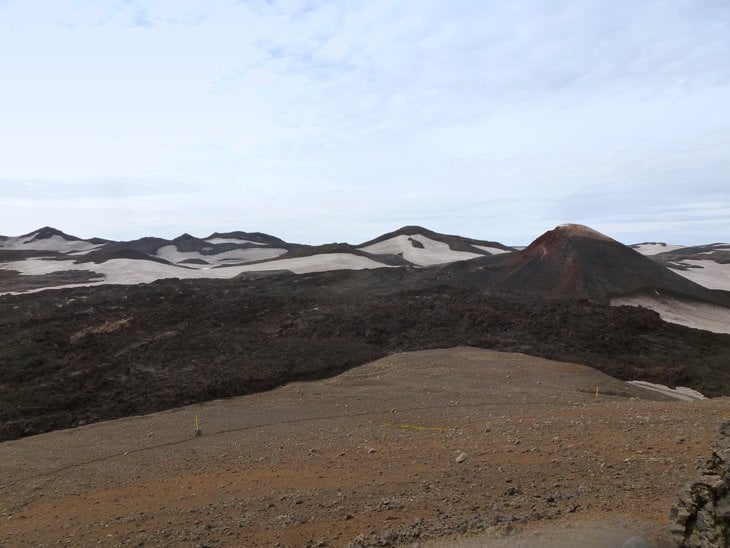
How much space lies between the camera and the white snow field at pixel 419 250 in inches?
1585

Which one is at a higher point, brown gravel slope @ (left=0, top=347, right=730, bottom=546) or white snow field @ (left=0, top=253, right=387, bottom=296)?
white snow field @ (left=0, top=253, right=387, bottom=296)

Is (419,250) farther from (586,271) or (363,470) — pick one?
(363,470)

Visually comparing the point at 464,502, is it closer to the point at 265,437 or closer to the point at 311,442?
the point at 311,442

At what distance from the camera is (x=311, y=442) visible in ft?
27.1

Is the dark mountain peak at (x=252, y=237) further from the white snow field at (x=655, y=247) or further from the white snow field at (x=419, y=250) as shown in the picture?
the white snow field at (x=655, y=247)

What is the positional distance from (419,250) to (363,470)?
120 ft

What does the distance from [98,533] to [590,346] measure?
44.7 ft

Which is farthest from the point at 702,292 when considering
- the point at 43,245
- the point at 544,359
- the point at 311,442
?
the point at 43,245

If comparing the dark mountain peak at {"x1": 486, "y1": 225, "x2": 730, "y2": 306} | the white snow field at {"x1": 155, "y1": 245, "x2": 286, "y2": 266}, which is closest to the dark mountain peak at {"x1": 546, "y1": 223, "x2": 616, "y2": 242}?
the dark mountain peak at {"x1": 486, "y1": 225, "x2": 730, "y2": 306}

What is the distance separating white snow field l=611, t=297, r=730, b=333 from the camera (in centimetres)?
1984

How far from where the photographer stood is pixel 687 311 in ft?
69.7

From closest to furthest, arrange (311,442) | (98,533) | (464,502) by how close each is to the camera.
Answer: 1. (464,502)
2. (98,533)
3. (311,442)

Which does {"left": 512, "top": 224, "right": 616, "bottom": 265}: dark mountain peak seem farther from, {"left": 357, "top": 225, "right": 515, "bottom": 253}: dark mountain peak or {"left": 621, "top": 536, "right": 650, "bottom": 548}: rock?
{"left": 621, "top": 536, "right": 650, "bottom": 548}: rock

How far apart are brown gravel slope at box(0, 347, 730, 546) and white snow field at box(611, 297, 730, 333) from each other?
10660mm
